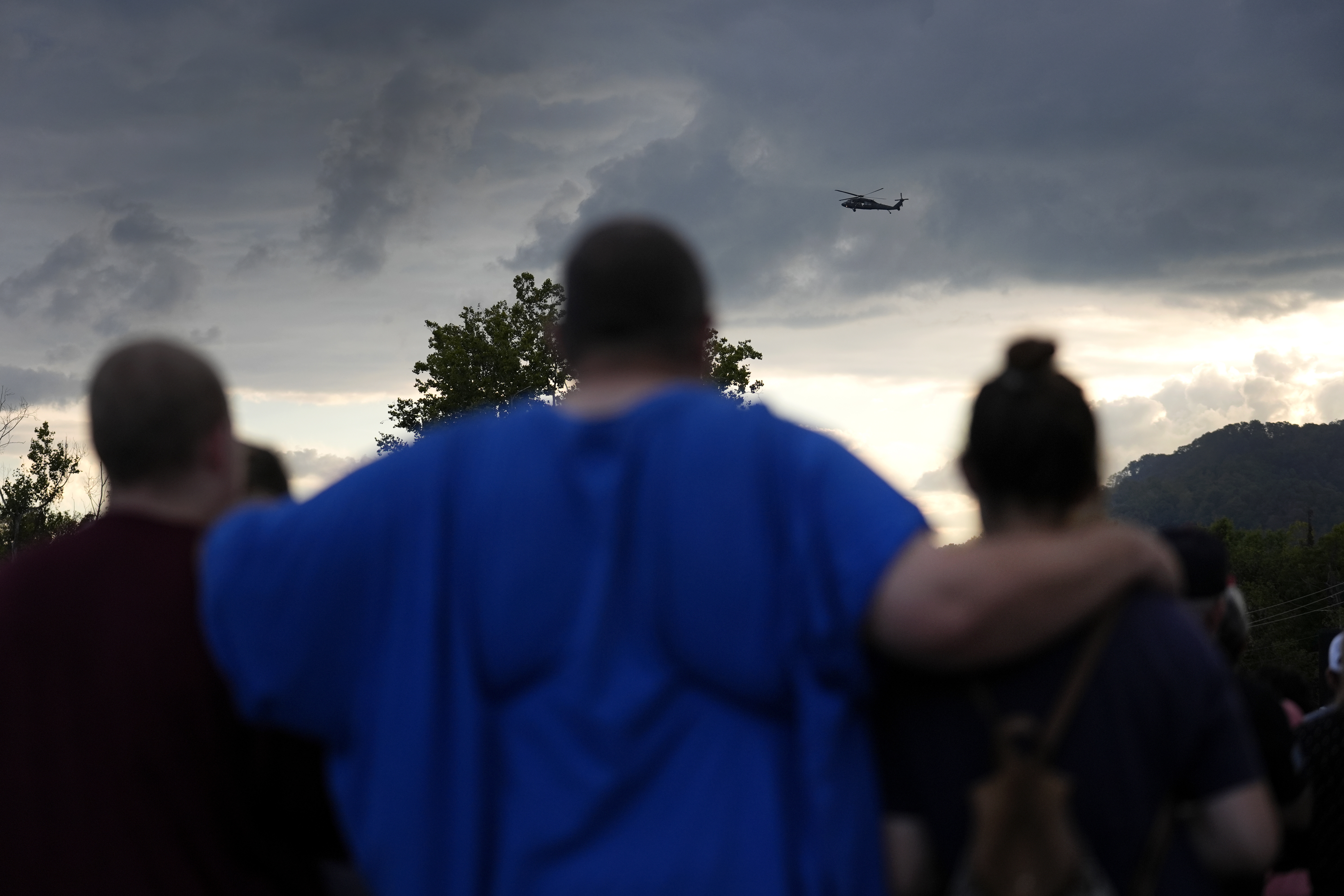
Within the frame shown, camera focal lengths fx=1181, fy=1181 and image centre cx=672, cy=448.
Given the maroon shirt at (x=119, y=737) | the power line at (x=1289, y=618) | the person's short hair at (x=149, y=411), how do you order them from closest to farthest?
the maroon shirt at (x=119, y=737) → the person's short hair at (x=149, y=411) → the power line at (x=1289, y=618)

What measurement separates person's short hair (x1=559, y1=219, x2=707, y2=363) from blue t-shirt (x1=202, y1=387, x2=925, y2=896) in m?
0.15

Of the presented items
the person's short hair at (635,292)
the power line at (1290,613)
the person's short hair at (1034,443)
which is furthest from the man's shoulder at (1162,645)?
the power line at (1290,613)

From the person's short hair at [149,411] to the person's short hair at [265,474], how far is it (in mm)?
474

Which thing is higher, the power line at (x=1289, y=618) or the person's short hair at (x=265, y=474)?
the person's short hair at (x=265, y=474)

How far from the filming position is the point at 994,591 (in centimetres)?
179

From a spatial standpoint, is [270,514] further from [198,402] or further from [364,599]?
[198,402]

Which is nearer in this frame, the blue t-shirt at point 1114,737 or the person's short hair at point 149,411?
the blue t-shirt at point 1114,737

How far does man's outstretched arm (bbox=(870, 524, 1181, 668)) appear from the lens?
1757 millimetres

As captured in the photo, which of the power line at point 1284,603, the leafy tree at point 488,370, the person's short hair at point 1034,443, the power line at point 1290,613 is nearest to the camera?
the person's short hair at point 1034,443

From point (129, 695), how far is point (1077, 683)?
177cm

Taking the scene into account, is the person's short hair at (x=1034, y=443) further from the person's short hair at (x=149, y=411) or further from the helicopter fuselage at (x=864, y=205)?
the helicopter fuselage at (x=864, y=205)

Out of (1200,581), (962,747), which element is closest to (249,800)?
(962,747)

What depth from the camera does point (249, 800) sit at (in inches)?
92.9

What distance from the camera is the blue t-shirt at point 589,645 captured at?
1773 mm
